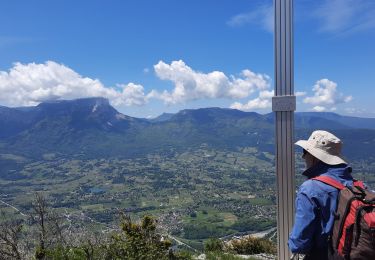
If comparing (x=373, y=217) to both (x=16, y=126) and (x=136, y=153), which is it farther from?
(x=16, y=126)

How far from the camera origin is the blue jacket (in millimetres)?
2617

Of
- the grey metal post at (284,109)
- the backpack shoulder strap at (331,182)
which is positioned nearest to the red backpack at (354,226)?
the backpack shoulder strap at (331,182)

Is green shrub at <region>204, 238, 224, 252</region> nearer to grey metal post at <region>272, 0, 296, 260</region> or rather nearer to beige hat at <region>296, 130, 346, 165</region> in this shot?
grey metal post at <region>272, 0, 296, 260</region>

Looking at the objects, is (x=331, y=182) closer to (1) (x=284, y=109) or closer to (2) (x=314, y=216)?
(2) (x=314, y=216)

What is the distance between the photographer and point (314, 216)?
2615mm

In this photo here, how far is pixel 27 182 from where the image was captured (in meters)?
102

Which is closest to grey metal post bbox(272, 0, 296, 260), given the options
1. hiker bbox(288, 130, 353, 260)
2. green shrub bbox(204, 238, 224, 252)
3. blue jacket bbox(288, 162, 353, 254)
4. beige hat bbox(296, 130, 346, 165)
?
beige hat bbox(296, 130, 346, 165)

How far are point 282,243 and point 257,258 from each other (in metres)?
2.47

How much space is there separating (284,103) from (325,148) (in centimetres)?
113

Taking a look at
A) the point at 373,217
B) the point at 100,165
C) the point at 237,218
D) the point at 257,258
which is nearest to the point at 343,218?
the point at 373,217

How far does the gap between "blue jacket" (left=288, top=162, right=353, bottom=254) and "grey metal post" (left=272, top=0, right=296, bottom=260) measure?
126 centimetres

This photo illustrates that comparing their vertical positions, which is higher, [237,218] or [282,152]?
[282,152]

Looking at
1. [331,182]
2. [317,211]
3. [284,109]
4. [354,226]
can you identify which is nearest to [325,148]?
[331,182]

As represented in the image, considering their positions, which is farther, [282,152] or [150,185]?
[150,185]
